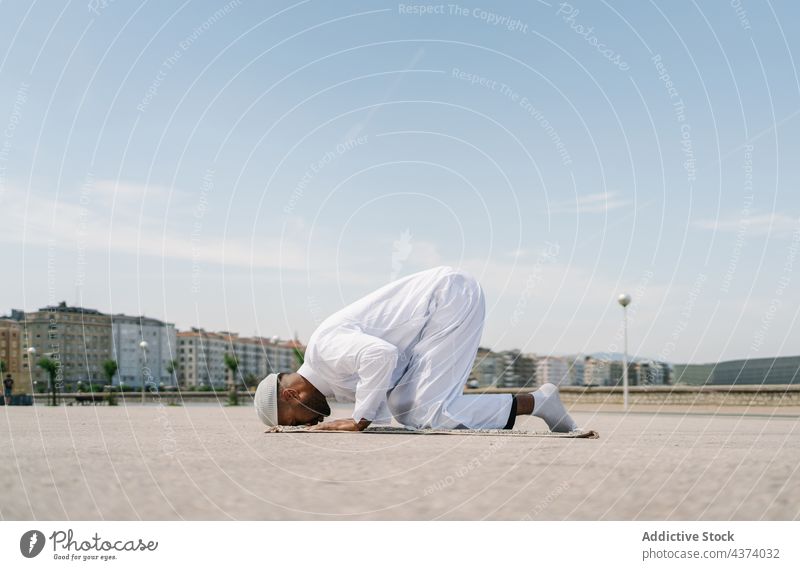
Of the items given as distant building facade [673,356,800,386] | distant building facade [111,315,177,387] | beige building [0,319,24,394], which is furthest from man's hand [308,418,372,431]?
distant building facade [111,315,177,387]

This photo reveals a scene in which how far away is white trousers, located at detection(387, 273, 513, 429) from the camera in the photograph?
894 centimetres

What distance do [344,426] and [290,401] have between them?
2.73ft

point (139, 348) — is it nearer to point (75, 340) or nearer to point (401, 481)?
point (75, 340)

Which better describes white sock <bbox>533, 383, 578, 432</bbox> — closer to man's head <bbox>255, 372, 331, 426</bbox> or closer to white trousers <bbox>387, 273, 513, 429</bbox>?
white trousers <bbox>387, 273, 513, 429</bbox>

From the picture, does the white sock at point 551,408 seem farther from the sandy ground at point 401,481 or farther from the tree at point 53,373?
the tree at point 53,373

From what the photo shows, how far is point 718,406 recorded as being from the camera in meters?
26.9

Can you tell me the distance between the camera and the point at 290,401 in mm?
9258

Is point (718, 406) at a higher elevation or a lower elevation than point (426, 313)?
lower

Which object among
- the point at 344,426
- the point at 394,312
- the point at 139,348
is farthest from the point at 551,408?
the point at 139,348

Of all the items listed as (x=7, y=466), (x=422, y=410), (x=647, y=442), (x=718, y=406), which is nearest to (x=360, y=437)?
(x=422, y=410)
